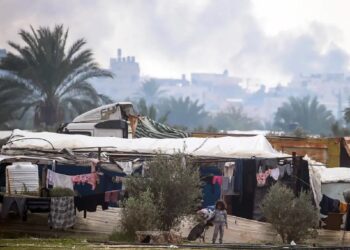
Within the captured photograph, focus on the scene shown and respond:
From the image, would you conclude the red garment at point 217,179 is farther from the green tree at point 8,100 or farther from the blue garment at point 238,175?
the green tree at point 8,100

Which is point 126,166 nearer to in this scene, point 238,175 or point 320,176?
point 238,175

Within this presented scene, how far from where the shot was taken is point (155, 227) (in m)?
22.0

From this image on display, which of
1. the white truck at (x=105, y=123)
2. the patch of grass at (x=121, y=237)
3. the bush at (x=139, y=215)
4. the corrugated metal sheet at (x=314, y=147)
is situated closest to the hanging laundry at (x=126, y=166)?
the patch of grass at (x=121, y=237)

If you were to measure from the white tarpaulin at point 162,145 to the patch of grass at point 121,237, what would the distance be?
5802 millimetres

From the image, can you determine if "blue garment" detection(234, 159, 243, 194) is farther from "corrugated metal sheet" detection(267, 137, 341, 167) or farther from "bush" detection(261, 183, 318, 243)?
"corrugated metal sheet" detection(267, 137, 341, 167)

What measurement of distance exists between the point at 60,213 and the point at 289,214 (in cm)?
566

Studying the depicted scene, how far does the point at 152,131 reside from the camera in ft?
119

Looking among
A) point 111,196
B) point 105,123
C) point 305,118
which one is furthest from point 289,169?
point 305,118

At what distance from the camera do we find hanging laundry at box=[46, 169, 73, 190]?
82.2ft

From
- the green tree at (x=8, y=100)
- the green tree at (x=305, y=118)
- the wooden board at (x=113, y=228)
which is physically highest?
the green tree at (x=305, y=118)

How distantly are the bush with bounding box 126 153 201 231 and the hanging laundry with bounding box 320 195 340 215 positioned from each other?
20.2 ft

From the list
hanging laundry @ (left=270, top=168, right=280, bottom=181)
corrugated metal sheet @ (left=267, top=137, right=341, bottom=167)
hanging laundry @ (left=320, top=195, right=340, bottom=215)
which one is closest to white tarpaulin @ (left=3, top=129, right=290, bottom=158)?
hanging laundry @ (left=270, top=168, right=280, bottom=181)

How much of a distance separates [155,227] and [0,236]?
3.74 metres

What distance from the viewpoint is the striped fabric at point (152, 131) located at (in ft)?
117
